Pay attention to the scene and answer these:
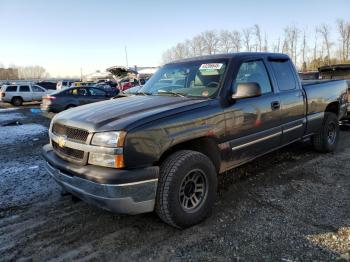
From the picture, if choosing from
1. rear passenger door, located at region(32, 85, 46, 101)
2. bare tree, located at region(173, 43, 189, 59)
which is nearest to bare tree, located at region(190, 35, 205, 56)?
bare tree, located at region(173, 43, 189, 59)

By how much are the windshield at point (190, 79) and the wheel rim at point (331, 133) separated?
3.12 m

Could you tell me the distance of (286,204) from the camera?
397cm

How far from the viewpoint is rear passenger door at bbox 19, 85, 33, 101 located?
2606 centimetres

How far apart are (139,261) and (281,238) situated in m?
1.40

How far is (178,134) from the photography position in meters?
3.29

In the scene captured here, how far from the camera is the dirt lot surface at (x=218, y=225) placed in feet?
9.87

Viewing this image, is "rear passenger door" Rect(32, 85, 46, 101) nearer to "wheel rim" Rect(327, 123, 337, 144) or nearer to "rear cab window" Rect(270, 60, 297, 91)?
"wheel rim" Rect(327, 123, 337, 144)

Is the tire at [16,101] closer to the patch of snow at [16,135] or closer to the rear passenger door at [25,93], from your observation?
the rear passenger door at [25,93]

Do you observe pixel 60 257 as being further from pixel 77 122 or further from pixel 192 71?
pixel 192 71

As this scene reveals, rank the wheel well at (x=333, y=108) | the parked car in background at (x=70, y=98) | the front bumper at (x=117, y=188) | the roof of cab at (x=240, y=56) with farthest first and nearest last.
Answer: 1. the parked car in background at (x=70, y=98)
2. the wheel well at (x=333, y=108)
3. the roof of cab at (x=240, y=56)
4. the front bumper at (x=117, y=188)

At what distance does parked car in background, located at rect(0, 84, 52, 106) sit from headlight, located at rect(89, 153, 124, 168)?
84.5ft

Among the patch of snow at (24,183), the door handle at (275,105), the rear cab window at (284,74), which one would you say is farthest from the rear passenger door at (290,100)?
the patch of snow at (24,183)

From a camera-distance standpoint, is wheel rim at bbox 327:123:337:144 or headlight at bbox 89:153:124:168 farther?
wheel rim at bbox 327:123:337:144

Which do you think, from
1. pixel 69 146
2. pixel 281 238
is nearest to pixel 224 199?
pixel 281 238
